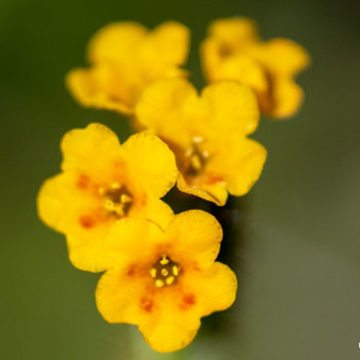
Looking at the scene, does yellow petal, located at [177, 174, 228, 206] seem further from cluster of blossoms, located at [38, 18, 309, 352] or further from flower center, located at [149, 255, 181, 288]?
flower center, located at [149, 255, 181, 288]

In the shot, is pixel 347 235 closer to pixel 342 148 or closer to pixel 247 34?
pixel 342 148

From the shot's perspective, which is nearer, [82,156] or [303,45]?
[82,156]

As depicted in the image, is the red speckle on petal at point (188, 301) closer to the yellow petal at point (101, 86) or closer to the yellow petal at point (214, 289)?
the yellow petal at point (214, 289)

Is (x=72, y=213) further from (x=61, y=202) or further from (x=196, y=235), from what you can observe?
(x=196, y=235)

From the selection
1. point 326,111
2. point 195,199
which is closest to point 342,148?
point 326,111

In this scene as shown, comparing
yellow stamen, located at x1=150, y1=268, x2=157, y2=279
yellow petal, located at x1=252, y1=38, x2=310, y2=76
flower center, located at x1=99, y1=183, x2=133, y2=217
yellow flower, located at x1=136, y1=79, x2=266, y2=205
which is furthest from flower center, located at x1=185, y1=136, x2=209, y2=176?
yellow petal, located at x1=252, y1=38, x2=310, y2=76

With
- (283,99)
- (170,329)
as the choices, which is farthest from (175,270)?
(283,99)

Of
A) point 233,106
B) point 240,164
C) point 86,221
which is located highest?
point 233,106

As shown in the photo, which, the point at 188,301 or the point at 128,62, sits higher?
the point at 128,62
